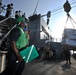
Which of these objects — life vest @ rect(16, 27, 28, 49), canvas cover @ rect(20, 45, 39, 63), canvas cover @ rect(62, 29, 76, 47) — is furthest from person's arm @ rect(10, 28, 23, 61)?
canvas cover @ rect(62, 29, 76, 47)

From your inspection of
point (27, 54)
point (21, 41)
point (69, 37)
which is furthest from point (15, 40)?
point (69, 37)

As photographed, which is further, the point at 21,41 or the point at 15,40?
the point at 21,41

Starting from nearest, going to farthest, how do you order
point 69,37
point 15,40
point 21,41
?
point 15,40 < point 21,41 < point 69,37

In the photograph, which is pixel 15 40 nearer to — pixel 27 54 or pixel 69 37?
pixel 27 54

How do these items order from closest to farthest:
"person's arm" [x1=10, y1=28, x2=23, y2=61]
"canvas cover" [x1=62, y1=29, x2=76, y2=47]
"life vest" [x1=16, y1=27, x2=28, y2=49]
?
"person's arm" [x1=10, y1=28, x2=23, y2=61] < "life vest" [x1=16, y1=27, x2=28, y2=49] < "canvas cover" [x1=62, y1=29, x2=76, y2=47]

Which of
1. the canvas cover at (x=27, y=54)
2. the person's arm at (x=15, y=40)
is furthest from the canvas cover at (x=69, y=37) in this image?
the person's arm at (x=15, y=40)

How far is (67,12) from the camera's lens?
10250 mm

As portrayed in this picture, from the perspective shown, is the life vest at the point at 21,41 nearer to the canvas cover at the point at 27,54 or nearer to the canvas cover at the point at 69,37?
the canvas cover at the point at 27,54

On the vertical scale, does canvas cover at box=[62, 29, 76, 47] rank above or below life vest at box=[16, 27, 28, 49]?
below

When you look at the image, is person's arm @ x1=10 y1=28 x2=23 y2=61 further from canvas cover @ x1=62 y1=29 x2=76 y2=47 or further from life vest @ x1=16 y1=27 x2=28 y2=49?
canvas cover @ x1=62 y1=29 x2=76 y2=47

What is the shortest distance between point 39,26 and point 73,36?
13.0m

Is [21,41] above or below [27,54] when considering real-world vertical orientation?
above

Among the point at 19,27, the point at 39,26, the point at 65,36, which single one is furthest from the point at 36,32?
the point at 19,27

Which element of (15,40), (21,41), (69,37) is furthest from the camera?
(69,37)
